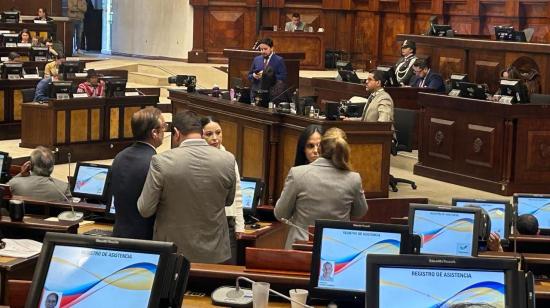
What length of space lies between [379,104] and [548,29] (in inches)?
259

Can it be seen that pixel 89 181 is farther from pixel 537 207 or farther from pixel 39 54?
pixel 39 54

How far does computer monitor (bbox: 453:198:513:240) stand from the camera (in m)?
6.73

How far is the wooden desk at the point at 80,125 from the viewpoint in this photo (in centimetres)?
1423

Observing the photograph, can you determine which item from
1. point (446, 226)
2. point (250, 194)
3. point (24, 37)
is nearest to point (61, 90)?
point (24, 37)

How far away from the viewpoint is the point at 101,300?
370 cm

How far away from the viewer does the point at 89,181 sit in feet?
26.9

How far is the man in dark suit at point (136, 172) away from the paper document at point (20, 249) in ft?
1.53

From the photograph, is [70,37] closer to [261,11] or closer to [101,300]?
[261,11]

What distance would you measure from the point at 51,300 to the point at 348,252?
135cm

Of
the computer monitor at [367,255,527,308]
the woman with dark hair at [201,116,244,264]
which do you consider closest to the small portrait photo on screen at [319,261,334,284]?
the computer monitor at [367,255,527,308]

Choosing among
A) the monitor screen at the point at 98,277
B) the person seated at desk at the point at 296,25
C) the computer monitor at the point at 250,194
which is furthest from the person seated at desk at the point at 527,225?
the person seated at desk at the point at 296,25

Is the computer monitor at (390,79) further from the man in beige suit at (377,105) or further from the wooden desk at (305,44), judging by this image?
the wooden desk at (305,44)

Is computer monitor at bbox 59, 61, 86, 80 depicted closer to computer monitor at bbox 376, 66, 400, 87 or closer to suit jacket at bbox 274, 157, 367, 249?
computer monitor at bbox 376, 66, 400, 87

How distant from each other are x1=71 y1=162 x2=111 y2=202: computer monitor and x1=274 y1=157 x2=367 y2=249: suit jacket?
8.79 ft
